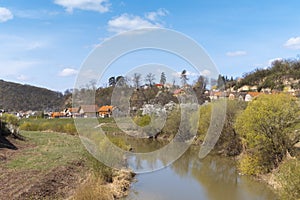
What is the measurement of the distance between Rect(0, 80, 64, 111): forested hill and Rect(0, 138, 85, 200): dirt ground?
248 feet

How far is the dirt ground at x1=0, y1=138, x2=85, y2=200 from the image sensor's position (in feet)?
44.5

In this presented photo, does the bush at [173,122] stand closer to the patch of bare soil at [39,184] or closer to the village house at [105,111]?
the village house at [105,111]

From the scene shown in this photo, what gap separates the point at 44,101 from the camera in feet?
347

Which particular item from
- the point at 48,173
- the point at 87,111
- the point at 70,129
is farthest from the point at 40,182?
the point at 70,129

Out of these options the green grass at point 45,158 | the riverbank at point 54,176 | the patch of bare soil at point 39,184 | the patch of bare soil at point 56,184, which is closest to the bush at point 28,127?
the green grass at point 45,158

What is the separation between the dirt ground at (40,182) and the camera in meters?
13.6

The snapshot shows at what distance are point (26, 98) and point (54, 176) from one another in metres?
88.7

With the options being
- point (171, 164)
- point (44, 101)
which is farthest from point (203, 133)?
point (44, 101)

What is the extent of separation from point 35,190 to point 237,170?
584 inches

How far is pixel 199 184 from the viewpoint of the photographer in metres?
20.6

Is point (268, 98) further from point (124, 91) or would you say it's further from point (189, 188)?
point (124, 91)

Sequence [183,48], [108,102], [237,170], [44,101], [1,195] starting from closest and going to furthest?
1. [1,195]
2. [183,48]
3. [237,170]
4. [108,102]
5. [44,101]

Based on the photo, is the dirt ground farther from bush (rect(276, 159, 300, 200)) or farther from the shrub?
the shrub

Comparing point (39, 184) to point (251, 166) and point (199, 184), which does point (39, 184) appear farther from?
point (251, 166)
